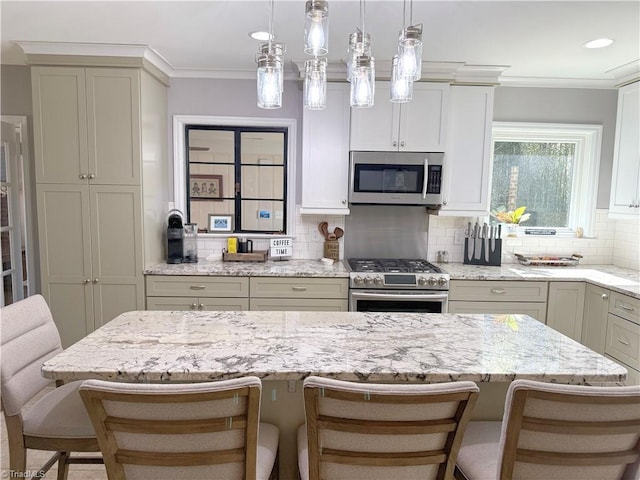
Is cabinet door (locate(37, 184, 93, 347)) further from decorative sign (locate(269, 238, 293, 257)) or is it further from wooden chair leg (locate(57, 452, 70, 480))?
wooden chair leg (locate(57, 452, 70, 480))

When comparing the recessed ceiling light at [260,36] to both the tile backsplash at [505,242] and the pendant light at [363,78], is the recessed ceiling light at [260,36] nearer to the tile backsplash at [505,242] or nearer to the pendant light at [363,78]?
the pendant light at [363,78]

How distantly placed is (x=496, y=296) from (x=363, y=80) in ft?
7.58

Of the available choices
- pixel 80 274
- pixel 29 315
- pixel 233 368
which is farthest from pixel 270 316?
pixel 80 274

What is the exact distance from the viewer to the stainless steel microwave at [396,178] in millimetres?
3469

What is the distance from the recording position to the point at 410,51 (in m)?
1.59

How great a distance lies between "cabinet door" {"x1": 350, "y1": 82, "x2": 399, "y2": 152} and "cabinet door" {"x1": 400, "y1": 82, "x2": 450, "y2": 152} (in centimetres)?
5

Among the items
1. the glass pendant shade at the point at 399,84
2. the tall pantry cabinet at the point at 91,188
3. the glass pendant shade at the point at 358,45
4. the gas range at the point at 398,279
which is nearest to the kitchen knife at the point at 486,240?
the gas range at the point at 398,279

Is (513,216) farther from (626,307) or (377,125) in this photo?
(377,125)

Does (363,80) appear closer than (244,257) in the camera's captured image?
Yes

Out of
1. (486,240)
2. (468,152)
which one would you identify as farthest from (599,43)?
(486,240)

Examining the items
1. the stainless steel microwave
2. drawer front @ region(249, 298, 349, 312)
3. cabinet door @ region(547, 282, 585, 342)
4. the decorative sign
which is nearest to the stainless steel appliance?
drawer front @ region(249, 298, 349, 312)

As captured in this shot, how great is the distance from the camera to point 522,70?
3.48 m

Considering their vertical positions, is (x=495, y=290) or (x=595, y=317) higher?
(x=495, y=290)

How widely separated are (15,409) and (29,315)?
1.32 ft
